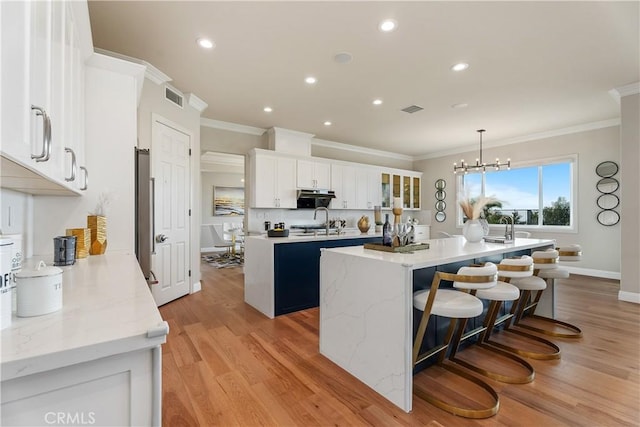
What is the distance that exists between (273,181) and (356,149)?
2.67 m

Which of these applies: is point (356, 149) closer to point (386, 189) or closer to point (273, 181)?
point (386, 189)

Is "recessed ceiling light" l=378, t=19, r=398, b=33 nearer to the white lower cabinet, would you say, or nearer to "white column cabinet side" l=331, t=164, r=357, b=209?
the white lower cabinet

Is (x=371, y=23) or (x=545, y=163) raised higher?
(x=371, y=23)

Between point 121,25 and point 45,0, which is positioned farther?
point 121,25

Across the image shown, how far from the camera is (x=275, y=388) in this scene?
1.93 meters

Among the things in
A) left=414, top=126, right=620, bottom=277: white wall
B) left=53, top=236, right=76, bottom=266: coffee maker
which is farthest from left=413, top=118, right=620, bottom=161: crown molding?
left=53, top=236, right=76, bottom=266: coffee maker

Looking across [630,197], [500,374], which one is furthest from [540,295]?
[630,197]

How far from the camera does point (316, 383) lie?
6.52 feet

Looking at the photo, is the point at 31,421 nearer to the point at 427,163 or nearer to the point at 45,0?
the point at 45,0

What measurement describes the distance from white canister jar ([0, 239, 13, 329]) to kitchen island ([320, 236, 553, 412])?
1586mm

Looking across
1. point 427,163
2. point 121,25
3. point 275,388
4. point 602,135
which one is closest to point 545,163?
point 602,135

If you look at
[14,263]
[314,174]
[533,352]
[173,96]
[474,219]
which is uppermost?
[173,96]

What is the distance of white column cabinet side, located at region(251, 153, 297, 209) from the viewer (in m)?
4.98

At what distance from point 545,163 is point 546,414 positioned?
5638 mm
